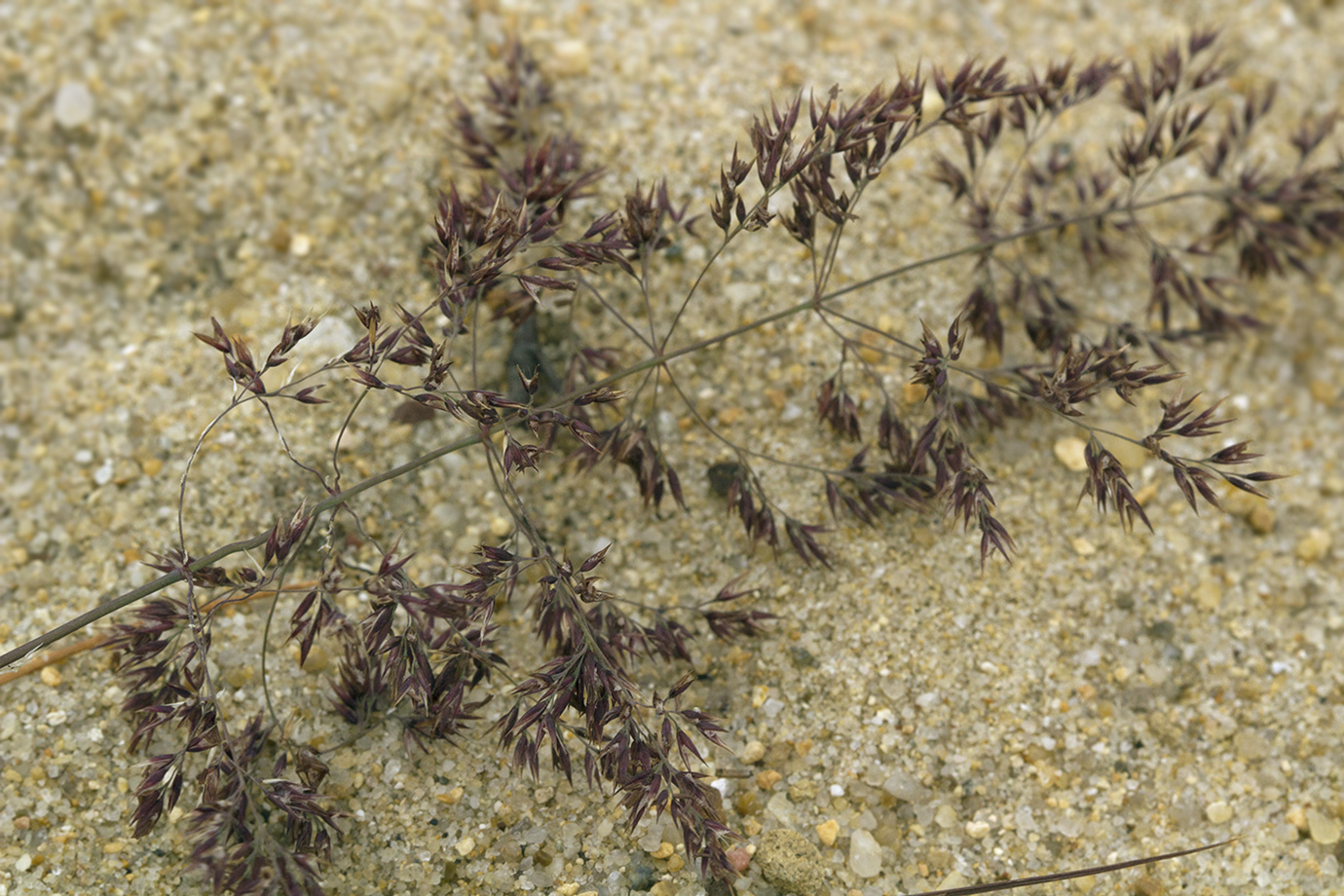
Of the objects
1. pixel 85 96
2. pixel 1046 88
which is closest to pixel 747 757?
pixel 1046 88

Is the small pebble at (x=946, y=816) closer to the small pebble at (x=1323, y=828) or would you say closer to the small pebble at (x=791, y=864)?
the small pebble at (x=791, y=864)

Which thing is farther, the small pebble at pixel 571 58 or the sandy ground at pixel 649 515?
the small pebble at pixel 571 58

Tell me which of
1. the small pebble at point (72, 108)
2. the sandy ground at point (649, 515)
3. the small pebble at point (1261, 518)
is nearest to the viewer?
the sandy ground at point (649, 515)

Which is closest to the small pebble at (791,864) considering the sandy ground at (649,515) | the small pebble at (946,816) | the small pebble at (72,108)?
the sandy ground at (649,515)

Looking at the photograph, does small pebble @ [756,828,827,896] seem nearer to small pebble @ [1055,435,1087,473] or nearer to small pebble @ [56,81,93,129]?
small pebble @ [1055,435,1087,473]

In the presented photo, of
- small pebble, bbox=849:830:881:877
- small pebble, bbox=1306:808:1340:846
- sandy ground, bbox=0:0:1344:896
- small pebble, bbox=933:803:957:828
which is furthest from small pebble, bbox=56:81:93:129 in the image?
Answer: small pebble, bbox=1306:808:1340:846

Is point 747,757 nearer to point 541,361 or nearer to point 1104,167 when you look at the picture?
point 541,361

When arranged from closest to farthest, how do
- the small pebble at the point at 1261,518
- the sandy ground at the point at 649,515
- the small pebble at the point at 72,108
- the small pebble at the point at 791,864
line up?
the small pebble at the point at 791,864
the sandy ground at the point at 649,515
the small pebble at the point at 1261,518
the small pebble at the point at 72,108
